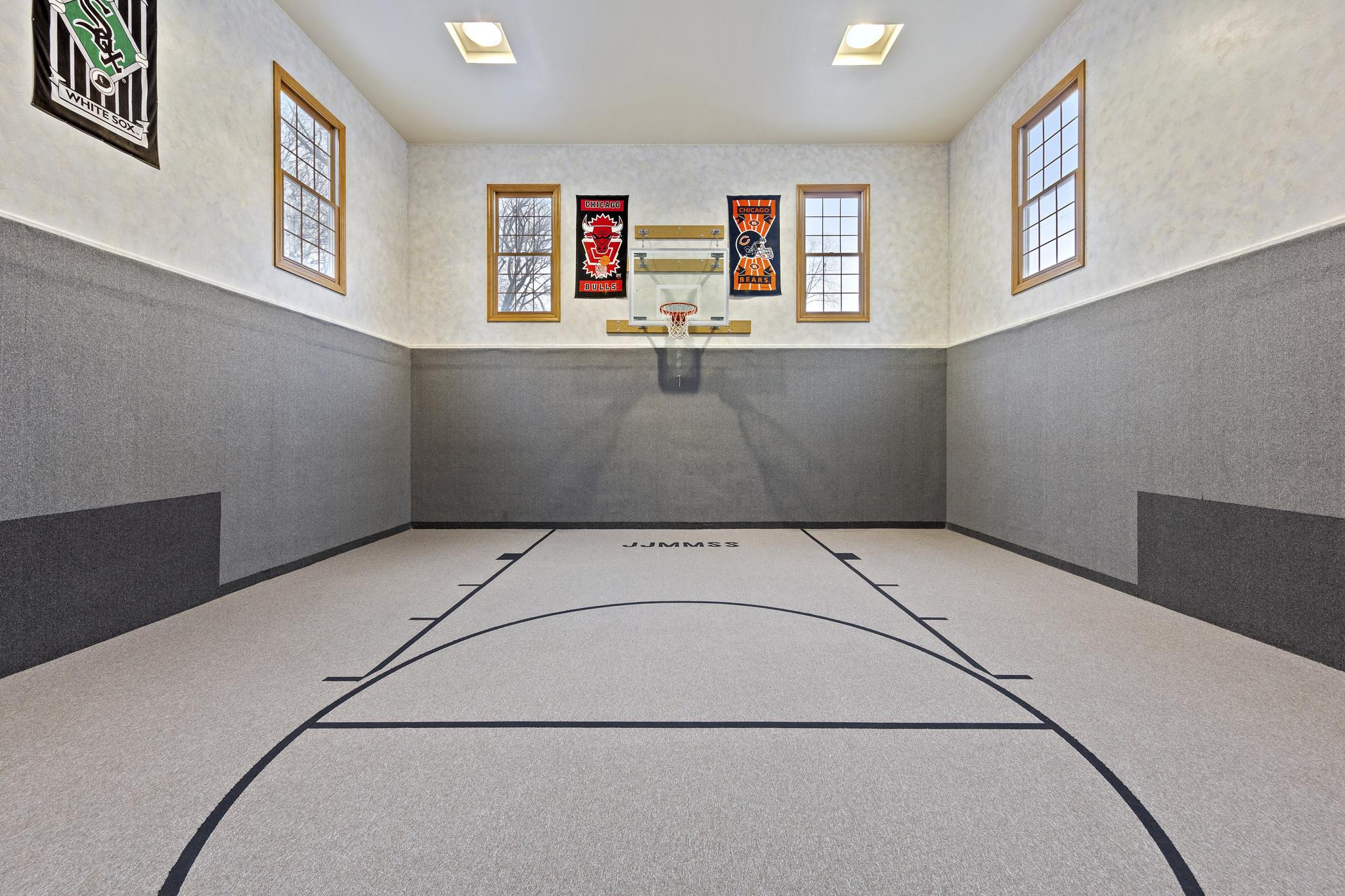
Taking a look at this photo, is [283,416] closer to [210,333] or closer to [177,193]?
[210,333]

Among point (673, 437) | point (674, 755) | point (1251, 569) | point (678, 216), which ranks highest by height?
point (678, 216)

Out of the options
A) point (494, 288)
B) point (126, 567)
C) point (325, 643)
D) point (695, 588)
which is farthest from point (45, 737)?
point (494, 288)

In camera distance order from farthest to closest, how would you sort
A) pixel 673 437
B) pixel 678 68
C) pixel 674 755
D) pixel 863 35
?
1. pixel 673 437
2. pixel 678 68
3. pixel 863 35
4. pixel 674 755

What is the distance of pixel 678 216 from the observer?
5.75m

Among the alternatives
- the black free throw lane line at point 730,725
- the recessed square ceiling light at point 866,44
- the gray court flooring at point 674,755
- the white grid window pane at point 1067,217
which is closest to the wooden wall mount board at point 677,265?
the recessed square ceiling light at point 866,44

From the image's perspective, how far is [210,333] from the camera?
324 cm

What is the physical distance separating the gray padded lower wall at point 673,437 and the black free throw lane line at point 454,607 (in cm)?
102

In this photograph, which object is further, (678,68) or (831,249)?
(831,249)

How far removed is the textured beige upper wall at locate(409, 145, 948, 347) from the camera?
5711 millimetres

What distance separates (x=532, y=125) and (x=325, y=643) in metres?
5.03

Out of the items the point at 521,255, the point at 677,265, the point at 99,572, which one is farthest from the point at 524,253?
the point at 99,572

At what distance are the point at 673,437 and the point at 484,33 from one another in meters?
3.80

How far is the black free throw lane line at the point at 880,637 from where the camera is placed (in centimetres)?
120

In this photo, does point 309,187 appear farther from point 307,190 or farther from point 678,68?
point 678,68
